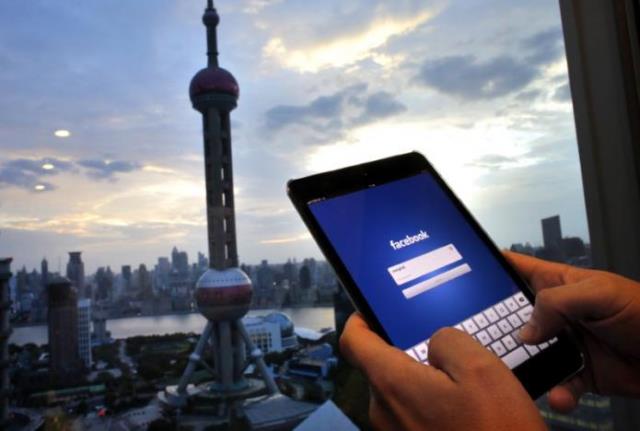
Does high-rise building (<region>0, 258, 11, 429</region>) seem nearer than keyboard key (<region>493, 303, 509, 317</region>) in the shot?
No

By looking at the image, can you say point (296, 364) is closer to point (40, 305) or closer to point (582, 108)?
point (40, 305)

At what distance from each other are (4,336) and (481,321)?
44.9 inches

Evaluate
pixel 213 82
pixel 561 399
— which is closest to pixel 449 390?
pixel 561 399

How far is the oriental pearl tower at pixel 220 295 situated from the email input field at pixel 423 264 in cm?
89

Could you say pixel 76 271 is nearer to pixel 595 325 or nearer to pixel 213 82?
pixel 213 82

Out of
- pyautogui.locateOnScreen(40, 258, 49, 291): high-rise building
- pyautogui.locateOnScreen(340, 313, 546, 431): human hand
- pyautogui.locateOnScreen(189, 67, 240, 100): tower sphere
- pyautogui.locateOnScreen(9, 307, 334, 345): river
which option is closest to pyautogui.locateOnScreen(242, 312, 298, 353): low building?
pyautogui.locateOnScreen(9, 307, 334, 345): river

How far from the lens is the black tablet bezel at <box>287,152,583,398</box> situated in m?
0.54

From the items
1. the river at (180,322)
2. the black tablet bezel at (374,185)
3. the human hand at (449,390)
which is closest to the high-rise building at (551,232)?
the river at (180,322)

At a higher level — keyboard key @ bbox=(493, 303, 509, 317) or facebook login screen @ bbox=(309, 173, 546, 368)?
facebook login screen @ bbox=(309, 173, 546, 368)

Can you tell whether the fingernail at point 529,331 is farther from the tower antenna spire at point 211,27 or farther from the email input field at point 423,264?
the tower antenna spire at point 211,27

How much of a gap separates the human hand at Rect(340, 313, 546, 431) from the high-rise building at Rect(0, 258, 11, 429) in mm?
1068

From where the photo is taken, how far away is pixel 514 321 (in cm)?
59

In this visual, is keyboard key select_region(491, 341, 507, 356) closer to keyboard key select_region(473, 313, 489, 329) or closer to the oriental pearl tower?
keyboard key select_region(473, 313, 489, 329)

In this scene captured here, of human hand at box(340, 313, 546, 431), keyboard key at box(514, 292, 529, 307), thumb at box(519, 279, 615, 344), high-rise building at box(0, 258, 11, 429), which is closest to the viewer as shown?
human hand at box(340, 313, 546, 431)
